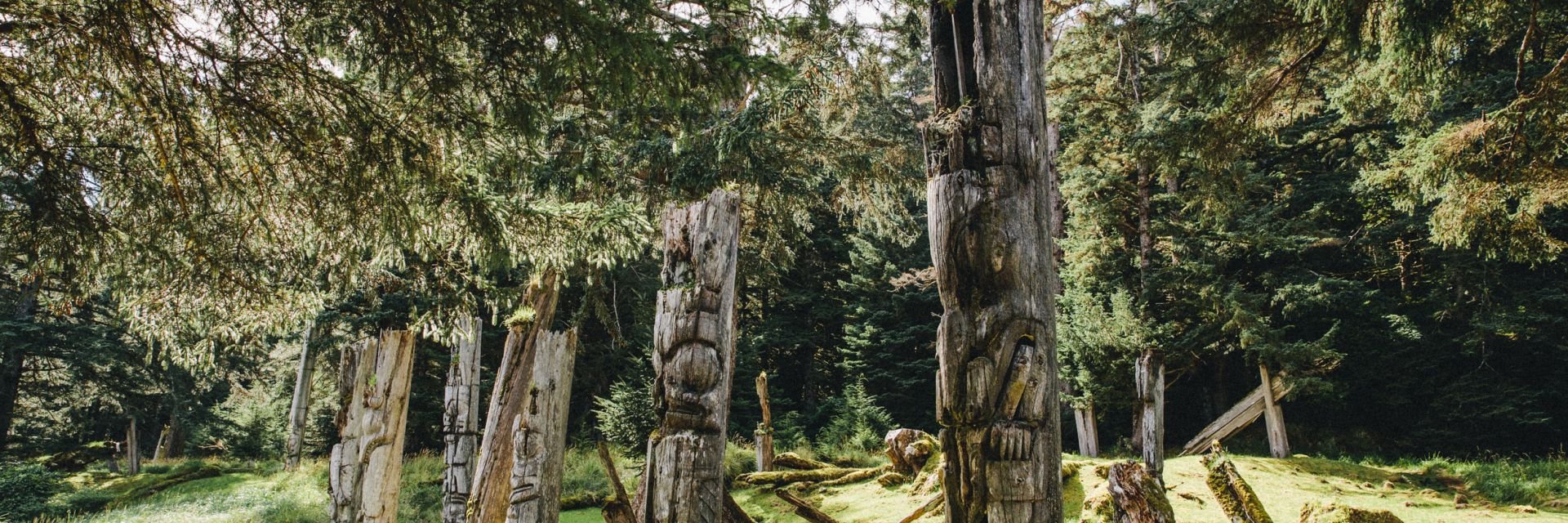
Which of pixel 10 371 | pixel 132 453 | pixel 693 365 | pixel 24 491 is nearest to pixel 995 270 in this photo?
pixel 693 365

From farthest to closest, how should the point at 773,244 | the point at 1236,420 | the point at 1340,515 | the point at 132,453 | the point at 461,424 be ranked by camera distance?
the point at 132,453, the point at 1236,420, the point at 773,244, the point at 461,424, the point at 1340,515

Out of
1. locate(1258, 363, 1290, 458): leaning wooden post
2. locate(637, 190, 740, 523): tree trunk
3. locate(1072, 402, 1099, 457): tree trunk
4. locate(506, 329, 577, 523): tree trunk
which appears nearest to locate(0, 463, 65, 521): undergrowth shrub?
locate(506, 329, 577, 523): tree trunk

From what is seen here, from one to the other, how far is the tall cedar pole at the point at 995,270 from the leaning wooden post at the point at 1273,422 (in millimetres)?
11595

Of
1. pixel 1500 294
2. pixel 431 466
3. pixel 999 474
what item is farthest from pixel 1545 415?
pixel 431 466

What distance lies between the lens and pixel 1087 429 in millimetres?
13883

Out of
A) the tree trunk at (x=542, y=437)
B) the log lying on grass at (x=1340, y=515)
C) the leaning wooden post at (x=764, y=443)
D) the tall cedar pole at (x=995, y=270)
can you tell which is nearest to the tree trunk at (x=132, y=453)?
the leaning wooden post at (x=764, y=443)

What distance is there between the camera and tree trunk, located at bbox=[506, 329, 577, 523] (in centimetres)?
551

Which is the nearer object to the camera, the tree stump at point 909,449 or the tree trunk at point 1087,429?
the tree stump at point 909,449

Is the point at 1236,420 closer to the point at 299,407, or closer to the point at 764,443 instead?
the point at 764,443

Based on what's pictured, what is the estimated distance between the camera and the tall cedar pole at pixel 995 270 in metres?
2.49

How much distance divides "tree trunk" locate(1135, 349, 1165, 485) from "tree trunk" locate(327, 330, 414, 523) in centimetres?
659

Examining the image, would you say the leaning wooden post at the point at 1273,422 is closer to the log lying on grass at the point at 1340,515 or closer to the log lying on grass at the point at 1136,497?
the log lying on grass at the point at 1340,515

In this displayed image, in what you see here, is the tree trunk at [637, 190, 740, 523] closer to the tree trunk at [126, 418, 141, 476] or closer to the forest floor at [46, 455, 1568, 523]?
the forest floor at [46, 455, 1568, 523]

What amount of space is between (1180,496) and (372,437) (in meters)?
8.10
